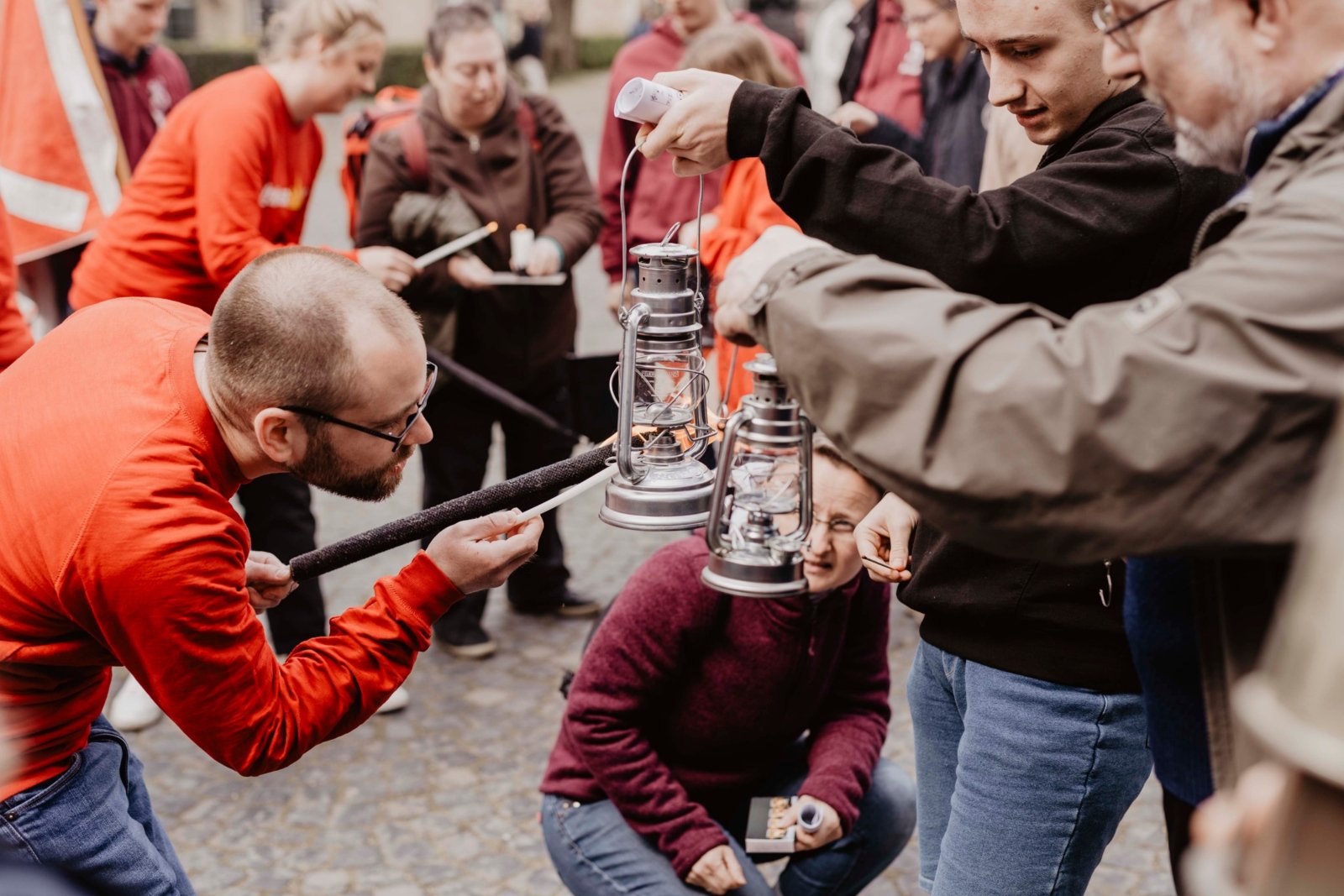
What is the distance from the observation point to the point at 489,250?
5145mm

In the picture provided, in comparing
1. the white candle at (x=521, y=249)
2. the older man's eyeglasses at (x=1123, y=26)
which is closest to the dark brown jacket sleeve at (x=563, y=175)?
the white candle at (x=521, y=249)

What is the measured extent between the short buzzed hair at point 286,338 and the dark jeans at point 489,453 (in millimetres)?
2802

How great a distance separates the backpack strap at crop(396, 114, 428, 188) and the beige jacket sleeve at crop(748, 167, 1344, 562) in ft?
12.6

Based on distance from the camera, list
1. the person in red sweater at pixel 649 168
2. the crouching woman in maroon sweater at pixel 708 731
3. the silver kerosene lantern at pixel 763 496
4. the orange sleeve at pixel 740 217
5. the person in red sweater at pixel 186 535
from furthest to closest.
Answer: the person in red sweater at pixel 649 168, the orange sleeve at pixel 740 217, the crouching woman in maroon sweater at pixel 708 731, the person in red sweater at pixel 186 535, the silver kerosene lantern at pixel 763 496

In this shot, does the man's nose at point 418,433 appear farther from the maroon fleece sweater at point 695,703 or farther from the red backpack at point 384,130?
the red backpack at point 384,130

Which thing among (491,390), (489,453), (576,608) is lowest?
(576,608)

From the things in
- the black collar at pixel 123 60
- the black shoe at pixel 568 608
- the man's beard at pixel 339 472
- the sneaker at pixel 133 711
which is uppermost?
the man's beard at pixel 339 472

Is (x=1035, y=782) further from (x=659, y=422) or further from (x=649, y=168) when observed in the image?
(x=649, y=168)

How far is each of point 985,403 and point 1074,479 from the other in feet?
0.38

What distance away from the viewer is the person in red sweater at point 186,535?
205 centimetres

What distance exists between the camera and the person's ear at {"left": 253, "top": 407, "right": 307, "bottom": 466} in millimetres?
2201

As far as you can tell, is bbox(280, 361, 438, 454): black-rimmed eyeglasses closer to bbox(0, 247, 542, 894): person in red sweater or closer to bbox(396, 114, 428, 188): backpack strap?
bbox(0, 247, 542, 894): person in red sweater

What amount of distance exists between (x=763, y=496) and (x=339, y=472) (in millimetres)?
845

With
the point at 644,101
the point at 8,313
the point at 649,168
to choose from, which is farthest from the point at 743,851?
the point at 649,168
